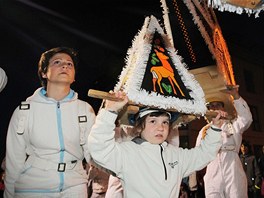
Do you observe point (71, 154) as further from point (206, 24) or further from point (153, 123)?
point (206, 24)

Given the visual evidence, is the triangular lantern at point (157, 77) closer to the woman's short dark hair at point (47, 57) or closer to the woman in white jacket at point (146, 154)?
the woman in white jacket at point (146, 154)

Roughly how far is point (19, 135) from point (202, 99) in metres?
1.97

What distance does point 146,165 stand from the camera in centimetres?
310

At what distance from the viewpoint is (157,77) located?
3176 mm

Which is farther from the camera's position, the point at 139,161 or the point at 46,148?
the point at 46,148

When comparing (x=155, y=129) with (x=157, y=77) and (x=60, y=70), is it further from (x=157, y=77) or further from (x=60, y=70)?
(x=60, y=70)

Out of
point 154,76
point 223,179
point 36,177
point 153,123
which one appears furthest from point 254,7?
point 223,179

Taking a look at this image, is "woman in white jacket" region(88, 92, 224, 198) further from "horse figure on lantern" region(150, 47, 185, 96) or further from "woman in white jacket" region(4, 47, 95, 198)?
"woman in white jacket" region(4, 47, 95, 198)

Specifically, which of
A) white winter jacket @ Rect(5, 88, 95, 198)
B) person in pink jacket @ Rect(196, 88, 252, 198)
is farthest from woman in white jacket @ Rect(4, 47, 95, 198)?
person in pink jacket @ Rect(196, 88, 252, 198)

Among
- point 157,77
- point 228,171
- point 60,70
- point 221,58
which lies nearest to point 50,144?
point 60,70

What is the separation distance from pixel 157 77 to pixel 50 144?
4.32ft

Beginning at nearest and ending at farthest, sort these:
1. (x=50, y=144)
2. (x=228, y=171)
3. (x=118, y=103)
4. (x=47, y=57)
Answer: (x=118, y=103), (x=50, y=144), (x=47, y=57), (x=228, y=171)

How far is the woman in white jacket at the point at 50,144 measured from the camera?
3.19 m

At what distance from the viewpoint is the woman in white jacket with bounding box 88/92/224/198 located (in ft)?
9.38
